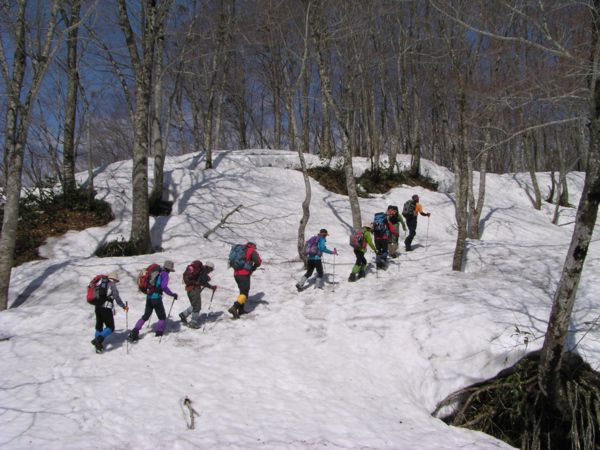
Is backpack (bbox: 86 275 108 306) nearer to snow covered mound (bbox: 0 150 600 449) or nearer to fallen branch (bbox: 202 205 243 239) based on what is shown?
snow covered mound (bbox: 0 150 600 449)

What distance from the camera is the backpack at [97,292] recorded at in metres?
6.87

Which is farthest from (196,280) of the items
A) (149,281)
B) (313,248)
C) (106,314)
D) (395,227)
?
(395,227)

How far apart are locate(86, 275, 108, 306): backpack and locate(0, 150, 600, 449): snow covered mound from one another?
0.85 metres

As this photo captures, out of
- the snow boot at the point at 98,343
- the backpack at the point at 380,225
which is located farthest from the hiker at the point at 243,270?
the backpack at the point at 380,225

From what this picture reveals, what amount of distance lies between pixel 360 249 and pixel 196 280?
4.17 meters

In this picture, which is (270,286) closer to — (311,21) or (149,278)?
(149,278)

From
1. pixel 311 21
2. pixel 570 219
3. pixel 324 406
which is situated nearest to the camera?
pixel 324 406

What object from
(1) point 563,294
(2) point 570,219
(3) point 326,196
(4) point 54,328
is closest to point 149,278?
(4) point 54,328

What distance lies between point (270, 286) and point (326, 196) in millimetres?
8026

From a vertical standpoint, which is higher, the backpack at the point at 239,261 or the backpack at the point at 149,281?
the backpack at the point at 239,261

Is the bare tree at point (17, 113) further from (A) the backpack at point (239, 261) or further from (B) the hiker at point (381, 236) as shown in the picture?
(B) the hiker at point (381, 236)

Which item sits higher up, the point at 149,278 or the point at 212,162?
the point at 212,162

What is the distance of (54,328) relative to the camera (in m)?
7.56

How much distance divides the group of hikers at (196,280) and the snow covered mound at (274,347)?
32 cm
